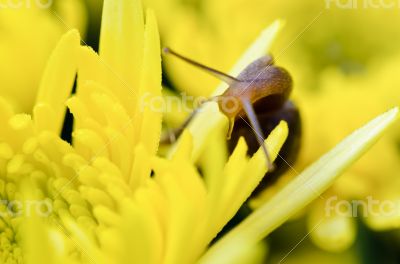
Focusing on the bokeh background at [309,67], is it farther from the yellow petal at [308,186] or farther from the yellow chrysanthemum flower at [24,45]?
the yellow petal at [308,186]

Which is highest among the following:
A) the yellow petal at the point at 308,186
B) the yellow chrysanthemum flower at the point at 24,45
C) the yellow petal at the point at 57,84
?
the yellow petal at the point at 308,186

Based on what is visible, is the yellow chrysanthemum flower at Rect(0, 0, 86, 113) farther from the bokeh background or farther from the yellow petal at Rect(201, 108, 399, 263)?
the yellow petal at Rect(201, 108, 399, 263)

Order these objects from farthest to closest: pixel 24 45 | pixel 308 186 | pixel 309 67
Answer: pixel 309 67 → pixel 24 45 → pixel 308 186

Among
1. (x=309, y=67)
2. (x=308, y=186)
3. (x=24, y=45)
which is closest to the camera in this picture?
(x=308, y=186)

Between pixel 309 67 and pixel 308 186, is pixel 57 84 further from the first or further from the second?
pixel 309 67

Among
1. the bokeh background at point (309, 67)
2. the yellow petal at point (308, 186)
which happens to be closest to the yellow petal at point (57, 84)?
the bokeh background at point (309, 67)

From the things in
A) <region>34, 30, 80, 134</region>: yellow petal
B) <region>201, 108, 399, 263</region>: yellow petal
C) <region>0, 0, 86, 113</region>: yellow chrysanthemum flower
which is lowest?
<region>0, 0, 86, 113</region>: yellow chrysanthemum flower

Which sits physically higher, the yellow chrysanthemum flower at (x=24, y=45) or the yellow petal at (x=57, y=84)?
the yellow petal at (x=57, y=84)

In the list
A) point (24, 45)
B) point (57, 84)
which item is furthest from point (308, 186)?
point (24, 45)

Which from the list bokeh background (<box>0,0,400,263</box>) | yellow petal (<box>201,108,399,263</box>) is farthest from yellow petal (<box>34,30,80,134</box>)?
yellow petal (<box>201,108,399,263</box>)
